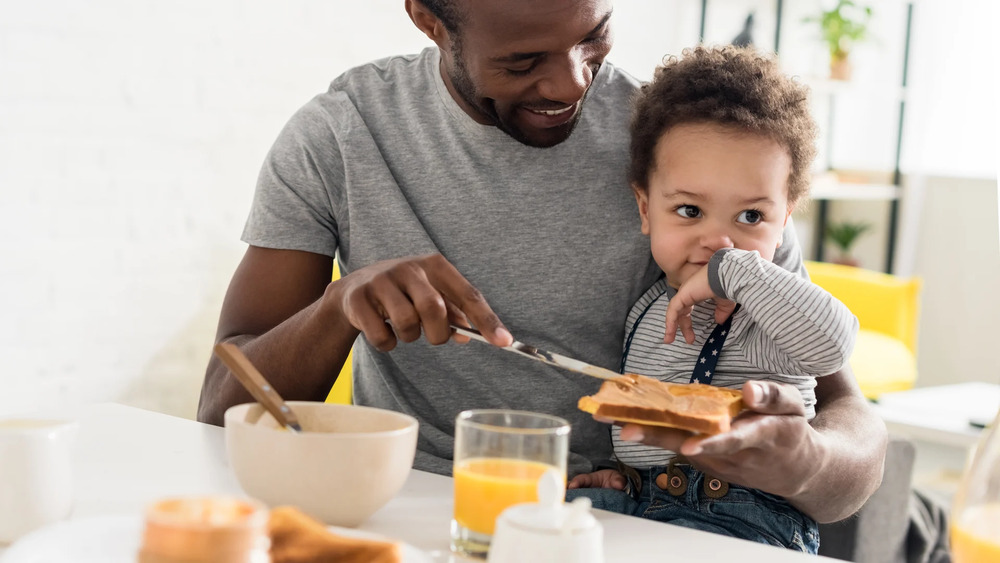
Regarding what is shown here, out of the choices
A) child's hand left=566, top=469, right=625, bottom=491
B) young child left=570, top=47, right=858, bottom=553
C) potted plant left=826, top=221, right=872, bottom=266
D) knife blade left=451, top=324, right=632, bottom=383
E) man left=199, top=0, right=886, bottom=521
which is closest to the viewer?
knife blade left=451, top=324, right=632, bottom=383

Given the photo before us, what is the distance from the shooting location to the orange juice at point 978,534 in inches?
31.0

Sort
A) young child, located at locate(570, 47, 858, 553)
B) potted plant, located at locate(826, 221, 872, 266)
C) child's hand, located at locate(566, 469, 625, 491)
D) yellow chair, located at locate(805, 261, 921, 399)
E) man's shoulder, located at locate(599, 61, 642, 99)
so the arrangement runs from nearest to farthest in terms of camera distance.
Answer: young child, located at locate(570, 47, 858, 553), child's hand, located at locate(566, 469, 625, 491), man's shoulder, located at locate(599, 61, 642, 99), yellow chair, located at locate(805, 261, 921, 399), potted plant, located at locate(826, 221, 872, 266)

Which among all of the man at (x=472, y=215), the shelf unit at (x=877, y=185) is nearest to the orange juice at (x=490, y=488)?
the man at (x=472, y=215)

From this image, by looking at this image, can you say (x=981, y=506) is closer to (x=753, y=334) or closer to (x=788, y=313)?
(x=788, y=313)

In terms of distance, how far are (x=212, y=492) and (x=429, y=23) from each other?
91 cm

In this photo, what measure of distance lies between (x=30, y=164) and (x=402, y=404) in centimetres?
160

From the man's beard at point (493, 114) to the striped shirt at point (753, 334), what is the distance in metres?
0.30

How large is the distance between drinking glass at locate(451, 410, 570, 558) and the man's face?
0.71 metres

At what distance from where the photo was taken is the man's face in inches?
59.6

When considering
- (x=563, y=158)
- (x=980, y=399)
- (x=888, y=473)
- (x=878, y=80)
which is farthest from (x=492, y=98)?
(x=878, y=80)

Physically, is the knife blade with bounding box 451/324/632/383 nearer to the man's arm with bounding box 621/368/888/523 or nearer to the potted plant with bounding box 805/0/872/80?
the man's arm with bounding box 621/368/888/523

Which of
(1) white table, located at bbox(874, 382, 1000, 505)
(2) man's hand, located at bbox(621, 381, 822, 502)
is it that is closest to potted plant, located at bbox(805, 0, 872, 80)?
(1) white table, located at bbox(874, 382, 1000, 505)

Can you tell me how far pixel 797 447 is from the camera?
1168 millimetres

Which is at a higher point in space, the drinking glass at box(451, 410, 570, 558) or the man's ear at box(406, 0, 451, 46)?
the man's ear at box(406, 0, 451, 46)
